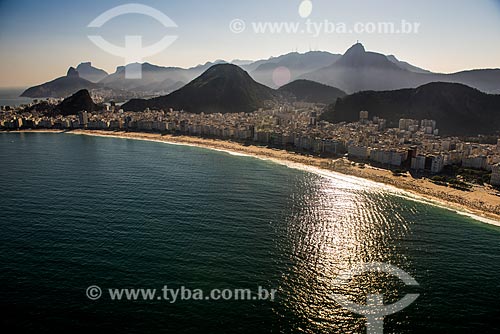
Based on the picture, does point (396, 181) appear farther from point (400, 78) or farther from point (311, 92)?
point (400, 78)

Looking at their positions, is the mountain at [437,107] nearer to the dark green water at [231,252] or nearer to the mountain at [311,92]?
the dark green water at [231,252]

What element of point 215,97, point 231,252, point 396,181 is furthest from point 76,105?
point 231,252

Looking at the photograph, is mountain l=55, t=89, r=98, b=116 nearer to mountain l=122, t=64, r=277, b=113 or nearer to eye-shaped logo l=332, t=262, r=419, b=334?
mountain l=122, t=64, r=277, b=113

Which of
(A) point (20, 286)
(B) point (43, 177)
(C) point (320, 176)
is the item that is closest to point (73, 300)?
(A) point (20, 286)

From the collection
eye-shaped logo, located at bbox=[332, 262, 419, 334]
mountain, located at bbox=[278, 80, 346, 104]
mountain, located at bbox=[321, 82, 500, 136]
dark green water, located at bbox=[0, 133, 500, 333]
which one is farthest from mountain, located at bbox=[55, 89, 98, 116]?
eye-shaped logo, located at bbox=[332, 262, 419, 334]

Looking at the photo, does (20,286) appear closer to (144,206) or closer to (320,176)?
(144,206)

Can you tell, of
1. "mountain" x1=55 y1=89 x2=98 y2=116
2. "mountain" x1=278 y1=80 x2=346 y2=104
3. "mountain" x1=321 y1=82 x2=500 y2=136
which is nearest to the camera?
"mountain" x1=321 y1=82 x2=500 y2=136
